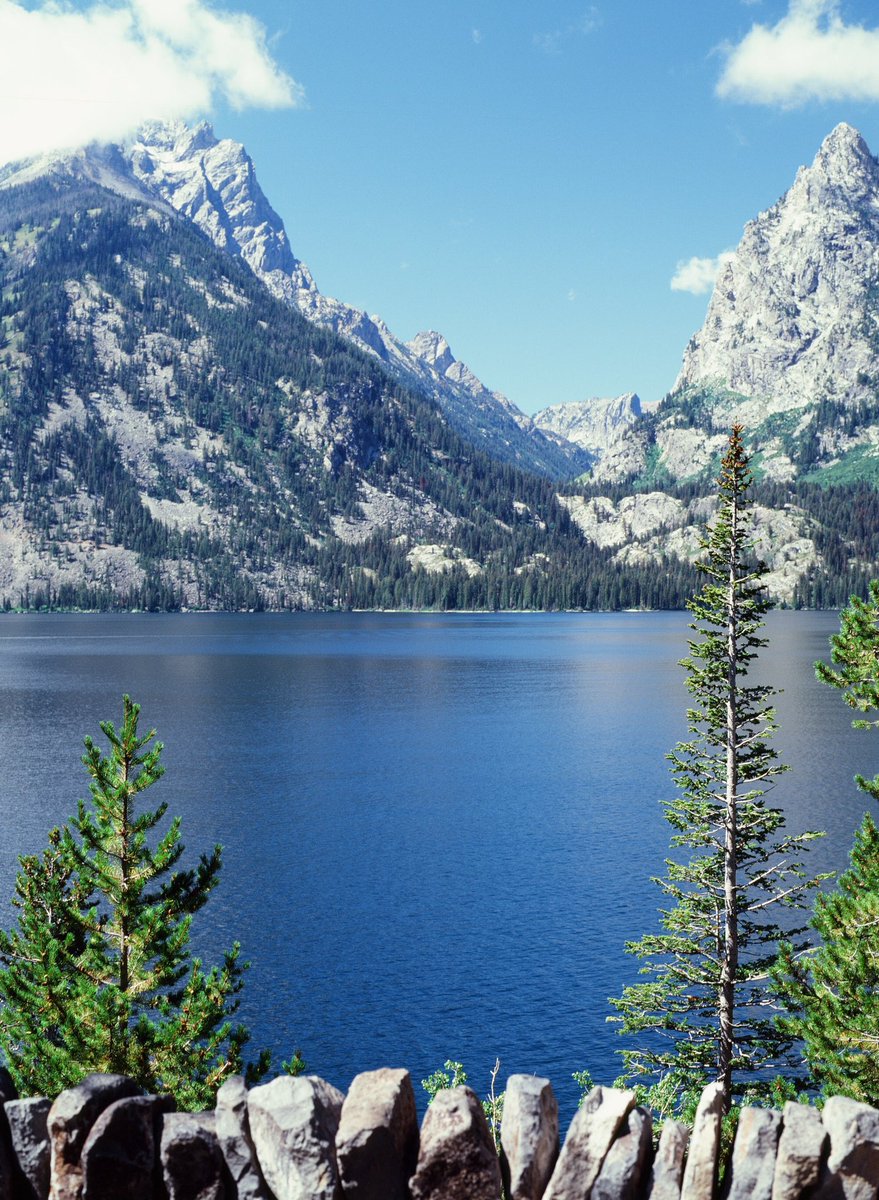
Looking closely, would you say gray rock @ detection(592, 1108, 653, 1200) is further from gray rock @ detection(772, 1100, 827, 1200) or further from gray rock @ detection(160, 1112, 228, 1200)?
gray rock @ detection(160, 1112, 228, 1200)

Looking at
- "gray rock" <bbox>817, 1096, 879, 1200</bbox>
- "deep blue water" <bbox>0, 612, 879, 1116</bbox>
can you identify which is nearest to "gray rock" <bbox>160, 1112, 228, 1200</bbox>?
"gray rock" <bbox>817, 1096, 879, 1200</bbox>

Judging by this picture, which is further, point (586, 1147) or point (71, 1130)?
point (586, 1147)

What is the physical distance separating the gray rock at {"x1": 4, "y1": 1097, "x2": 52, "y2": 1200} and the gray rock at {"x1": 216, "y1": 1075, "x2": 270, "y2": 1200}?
1570mm

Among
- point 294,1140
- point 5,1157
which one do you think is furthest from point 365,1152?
point 5,1157

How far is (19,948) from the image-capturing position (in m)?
27.8

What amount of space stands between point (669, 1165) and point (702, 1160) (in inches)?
12.3

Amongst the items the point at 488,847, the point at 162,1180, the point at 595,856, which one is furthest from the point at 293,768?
the point at 162,1180

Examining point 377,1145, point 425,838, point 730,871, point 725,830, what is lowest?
point 425,838

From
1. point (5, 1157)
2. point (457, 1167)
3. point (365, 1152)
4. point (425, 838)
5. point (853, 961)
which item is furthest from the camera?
point (425, 838)

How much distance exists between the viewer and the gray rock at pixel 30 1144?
28.9 ft

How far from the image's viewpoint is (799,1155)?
8398 mm

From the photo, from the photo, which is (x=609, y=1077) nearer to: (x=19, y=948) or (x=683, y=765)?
(x=683, y=765)

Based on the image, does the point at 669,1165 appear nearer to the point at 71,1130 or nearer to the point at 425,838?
the point at 71,1130

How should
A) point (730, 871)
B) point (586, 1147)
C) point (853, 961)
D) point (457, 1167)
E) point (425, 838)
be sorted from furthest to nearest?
point (425, 838) < point (730, 871) < point (853, 961) < point (586, 1147) < point (457, 1167)
